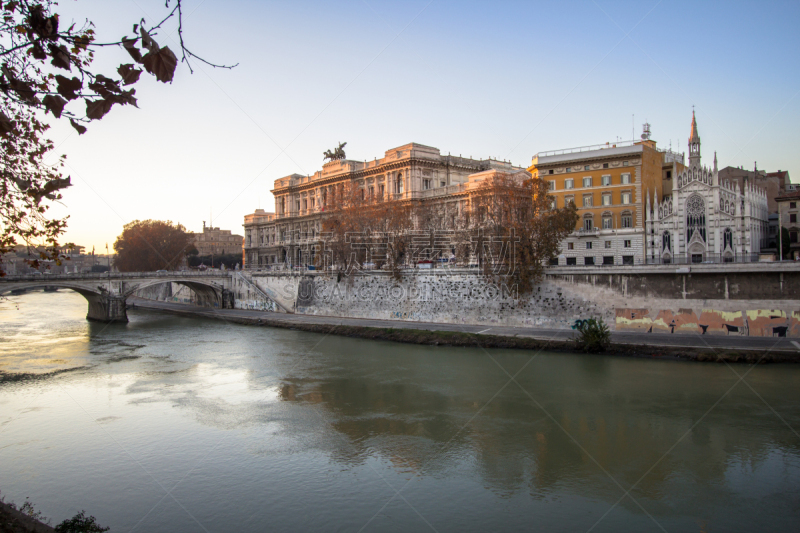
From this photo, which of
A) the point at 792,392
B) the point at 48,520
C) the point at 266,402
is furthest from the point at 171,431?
the point at 792,392

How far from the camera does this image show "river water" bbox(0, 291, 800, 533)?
9.20 metres

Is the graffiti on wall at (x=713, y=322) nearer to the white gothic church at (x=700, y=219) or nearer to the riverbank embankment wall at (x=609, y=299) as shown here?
the riverbank embankment wall at (x=609, y=299)

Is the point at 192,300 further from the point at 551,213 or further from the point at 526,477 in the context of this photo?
the point at 526,477

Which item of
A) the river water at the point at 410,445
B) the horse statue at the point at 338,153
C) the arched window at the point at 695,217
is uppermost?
the horse statue at the point at 338,153

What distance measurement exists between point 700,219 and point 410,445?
21918 mm

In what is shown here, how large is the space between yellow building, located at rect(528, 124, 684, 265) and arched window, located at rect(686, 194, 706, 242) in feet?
7.74

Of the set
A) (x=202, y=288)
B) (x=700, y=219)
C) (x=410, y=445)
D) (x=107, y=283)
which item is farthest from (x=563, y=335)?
(x=202, y=288)

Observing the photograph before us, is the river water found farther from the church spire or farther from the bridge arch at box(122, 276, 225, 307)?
the bridge arch at box(122, 276, 225, 307)

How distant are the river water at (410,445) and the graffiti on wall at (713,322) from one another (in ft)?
12.8

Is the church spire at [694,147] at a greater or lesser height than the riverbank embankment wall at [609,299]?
greater

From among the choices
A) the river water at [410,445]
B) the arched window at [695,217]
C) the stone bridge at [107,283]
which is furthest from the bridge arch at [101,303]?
the arched window at [695,217]

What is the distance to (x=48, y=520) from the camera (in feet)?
28.6

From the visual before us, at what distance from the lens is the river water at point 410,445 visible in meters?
9.20

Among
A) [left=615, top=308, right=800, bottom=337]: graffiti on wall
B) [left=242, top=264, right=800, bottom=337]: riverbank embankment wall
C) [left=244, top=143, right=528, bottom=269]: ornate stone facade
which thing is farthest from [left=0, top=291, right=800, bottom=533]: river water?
[left=244, top=143, right=528, bottom=269]: ornate stone facade
